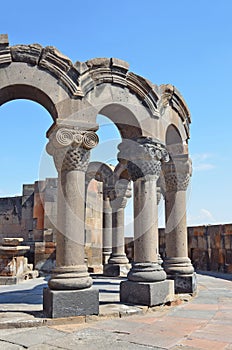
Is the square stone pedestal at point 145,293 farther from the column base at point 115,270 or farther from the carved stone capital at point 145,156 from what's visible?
the column base at point 115,270

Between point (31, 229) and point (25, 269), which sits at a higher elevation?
point (31, 229)

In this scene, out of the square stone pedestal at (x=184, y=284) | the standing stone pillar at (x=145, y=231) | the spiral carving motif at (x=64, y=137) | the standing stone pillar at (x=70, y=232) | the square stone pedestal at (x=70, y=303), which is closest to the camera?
the square stone pedestal at (x=70, y=303)

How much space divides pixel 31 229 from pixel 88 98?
40.2 feet

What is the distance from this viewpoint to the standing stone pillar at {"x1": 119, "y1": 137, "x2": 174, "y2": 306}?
20.6 ft

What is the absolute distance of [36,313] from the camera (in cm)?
550

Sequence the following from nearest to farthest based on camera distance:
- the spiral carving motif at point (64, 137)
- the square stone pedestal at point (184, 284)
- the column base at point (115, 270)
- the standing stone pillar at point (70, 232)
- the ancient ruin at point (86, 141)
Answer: the standing stone pillar at point (70, 232) < the ancient ruin at point (86, 141) < the spiral carving motif at point (64, 137) < the square stone pedestal at point (184, 284) < the column base at point (115, 270)

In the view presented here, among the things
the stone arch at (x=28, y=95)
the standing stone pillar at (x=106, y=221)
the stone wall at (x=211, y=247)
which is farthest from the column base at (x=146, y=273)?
the stone wall at (x=211, y=247)

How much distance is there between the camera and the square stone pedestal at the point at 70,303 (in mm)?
5289

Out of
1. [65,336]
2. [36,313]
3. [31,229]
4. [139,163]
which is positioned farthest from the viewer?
[31,229]

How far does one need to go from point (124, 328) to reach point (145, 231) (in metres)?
2.07

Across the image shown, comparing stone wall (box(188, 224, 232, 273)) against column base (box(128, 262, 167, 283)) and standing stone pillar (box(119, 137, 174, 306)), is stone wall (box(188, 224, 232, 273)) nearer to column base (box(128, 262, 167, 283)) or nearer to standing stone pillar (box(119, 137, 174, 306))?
standing stone pillar (box(119, 137, 174, 306))

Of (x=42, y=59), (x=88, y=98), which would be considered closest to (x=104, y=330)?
(x=88, y=98)

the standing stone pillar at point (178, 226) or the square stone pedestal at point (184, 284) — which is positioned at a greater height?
the standing stone pillar at point (178, 226)

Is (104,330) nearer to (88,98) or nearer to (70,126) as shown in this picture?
(70,126)
